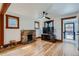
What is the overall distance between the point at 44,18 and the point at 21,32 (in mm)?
744

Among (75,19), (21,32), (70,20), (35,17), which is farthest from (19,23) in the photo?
(75,19)

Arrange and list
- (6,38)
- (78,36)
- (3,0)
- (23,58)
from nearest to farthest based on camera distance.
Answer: (3,0), (23,58), (6,38), (78,36)

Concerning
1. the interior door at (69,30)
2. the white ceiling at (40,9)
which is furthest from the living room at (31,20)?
the interior door at (69,30)

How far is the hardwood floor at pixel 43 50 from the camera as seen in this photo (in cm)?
243

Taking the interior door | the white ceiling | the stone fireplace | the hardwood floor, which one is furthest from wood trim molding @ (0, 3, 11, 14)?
the interior door

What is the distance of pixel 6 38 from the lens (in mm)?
2441

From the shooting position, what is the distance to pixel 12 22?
2475 millimetres

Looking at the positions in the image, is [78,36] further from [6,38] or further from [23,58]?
[6,38]

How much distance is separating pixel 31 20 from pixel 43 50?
0.90m

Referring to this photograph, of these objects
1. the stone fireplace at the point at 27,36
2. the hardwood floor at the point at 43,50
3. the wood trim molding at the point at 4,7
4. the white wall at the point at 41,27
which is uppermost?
the wood trim molding at the point at 4,7

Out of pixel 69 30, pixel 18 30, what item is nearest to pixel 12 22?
pixel 18 30

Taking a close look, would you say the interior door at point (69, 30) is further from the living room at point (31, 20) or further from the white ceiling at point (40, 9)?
the white ceiling at point (40, 9)

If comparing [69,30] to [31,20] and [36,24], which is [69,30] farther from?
[31,20]

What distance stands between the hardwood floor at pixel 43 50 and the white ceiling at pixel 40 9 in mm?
826
